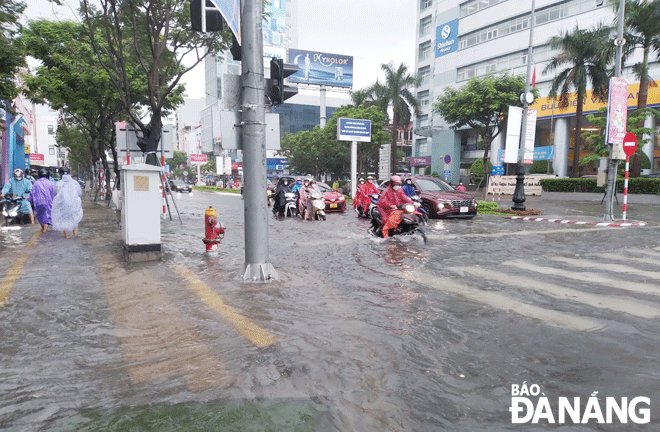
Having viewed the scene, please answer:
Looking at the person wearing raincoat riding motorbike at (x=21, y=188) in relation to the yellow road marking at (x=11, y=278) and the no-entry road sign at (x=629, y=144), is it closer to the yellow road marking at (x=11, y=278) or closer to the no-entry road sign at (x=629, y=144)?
the yellow road marking at (x=11, y=278)

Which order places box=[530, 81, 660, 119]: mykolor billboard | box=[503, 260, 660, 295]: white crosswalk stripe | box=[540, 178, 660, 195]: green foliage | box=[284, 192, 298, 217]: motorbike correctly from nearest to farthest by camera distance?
box=[503, 260, 660, 295]: white crosswalk stripe
box=[284, 192, 298, 217]: motorbike
box=[540, 178, 660, 195]: green foliage
box=[530, 81, 660, 119]: mykolor billboard

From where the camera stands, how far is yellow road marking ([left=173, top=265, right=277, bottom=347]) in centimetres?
426

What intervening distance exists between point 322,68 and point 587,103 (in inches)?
1231

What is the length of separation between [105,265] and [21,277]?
1210 mm

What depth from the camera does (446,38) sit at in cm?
5106

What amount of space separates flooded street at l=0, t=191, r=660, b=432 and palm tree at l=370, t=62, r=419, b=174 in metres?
33.2

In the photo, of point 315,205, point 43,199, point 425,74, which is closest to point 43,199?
point 43,199

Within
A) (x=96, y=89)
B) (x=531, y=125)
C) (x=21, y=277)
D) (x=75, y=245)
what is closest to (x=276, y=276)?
(x=21, y=277)

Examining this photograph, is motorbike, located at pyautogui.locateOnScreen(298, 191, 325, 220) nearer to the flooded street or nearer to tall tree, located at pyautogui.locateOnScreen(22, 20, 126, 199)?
the flooded street

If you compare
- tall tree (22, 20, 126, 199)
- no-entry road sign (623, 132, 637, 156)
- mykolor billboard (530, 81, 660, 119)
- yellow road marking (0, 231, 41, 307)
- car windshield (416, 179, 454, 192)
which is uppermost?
mykolor billboard (530, 81, 660, 119)

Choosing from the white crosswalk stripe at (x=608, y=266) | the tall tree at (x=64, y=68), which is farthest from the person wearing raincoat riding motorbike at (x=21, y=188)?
the white crosswalk stripe at (x=608, y=266)

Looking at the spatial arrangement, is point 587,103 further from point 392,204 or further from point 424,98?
point 392,204

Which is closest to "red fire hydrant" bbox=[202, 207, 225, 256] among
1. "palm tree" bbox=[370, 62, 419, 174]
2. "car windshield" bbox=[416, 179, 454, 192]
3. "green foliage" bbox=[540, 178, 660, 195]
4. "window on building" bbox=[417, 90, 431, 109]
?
"car windshield" bbox=[416, 179, 454, 192]

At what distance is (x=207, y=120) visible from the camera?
105438 millimetres
